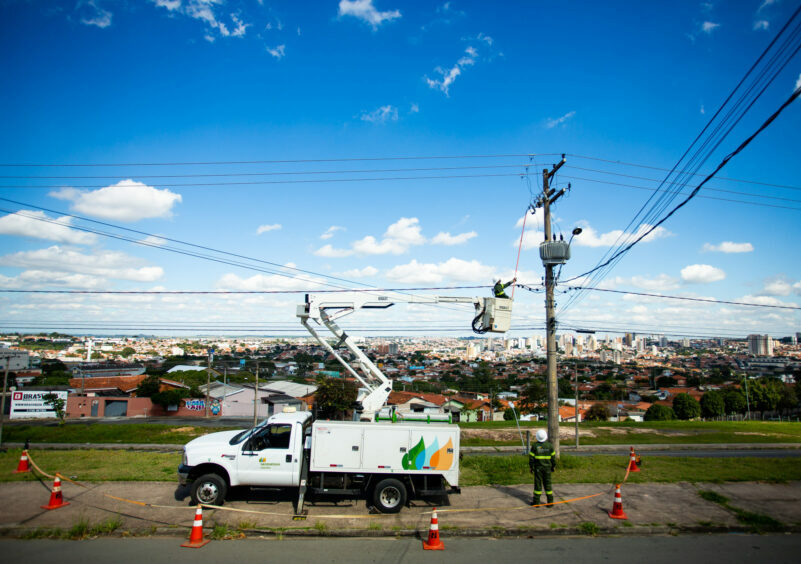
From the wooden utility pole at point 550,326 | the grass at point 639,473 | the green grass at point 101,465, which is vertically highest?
the wooden utility pole at point 550,326

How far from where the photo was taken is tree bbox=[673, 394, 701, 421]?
56812mm

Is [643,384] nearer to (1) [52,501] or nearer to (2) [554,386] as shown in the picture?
(2) [554,386]

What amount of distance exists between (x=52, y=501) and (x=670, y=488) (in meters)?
14.7

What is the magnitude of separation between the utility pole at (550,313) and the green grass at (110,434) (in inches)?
832

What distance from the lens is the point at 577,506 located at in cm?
984

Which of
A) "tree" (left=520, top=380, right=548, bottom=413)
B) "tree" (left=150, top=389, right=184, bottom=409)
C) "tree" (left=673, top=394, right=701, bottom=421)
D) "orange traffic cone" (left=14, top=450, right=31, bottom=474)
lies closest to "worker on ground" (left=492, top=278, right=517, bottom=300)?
"orange traffic cone" (left=14, top=450, right=31, bottom=474)

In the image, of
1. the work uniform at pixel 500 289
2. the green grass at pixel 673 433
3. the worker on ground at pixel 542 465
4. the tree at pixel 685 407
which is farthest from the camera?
the tree at pixel 685 407

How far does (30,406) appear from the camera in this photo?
163 feet

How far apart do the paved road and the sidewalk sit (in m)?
0.33

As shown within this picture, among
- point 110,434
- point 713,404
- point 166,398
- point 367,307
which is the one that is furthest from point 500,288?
point 713,404

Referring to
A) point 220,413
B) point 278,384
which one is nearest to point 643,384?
point 278,384

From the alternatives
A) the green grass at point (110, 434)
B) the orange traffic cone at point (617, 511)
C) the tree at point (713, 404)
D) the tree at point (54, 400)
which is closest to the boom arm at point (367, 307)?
the orange traffic cone at point (617, 511)

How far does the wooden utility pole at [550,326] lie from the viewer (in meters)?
13.6

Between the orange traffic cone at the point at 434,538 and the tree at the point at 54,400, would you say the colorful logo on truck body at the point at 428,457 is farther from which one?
the tree at the point at 54,400
